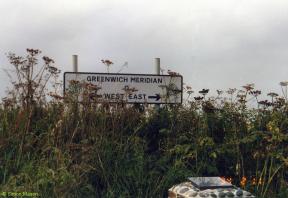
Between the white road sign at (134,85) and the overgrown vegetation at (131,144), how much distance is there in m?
0.32

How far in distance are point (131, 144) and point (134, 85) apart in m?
2.08

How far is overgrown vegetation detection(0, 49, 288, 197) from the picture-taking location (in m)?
6.79

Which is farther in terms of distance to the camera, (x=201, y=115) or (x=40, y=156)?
(x=201, y=115)

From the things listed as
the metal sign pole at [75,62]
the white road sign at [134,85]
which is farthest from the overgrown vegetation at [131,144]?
the metal sign pole at [75,62]

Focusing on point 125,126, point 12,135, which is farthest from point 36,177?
point 125,126

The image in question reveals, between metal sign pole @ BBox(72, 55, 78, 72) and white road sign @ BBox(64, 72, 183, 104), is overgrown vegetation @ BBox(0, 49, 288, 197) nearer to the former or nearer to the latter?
white road sign @ BBox(64, 72, 183, 104)

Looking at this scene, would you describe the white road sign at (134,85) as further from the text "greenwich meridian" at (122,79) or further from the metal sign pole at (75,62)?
the metal sign pole at (75,62)

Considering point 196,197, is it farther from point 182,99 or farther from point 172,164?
point 182,99

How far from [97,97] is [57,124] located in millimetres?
885

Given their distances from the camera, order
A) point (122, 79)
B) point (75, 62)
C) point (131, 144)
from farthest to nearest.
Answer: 1. point (75, 62)
2. point (122, 79)
3. point (131, 144)

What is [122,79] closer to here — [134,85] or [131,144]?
[134,85]

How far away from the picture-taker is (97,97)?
26.2 feet

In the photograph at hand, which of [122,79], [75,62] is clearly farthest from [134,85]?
[75,62]

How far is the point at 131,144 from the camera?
24.5 feet
